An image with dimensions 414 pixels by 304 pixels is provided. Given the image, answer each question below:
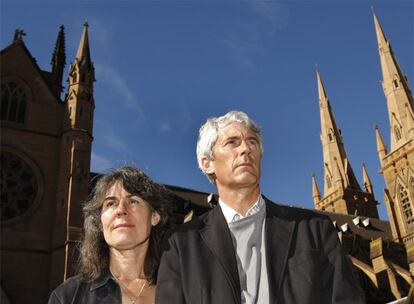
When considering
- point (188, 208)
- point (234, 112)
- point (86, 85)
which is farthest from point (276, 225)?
point (188, 208)

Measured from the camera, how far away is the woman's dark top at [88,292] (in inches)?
132

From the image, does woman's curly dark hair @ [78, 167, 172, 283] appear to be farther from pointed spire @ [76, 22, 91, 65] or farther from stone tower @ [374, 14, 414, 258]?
stone tower @ [374, 14, 414, 258]

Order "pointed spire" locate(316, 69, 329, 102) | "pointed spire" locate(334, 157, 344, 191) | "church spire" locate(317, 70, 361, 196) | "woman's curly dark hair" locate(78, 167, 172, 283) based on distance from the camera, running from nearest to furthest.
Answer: "woman's curly dark hair" locate(78, 167, 172, 283) → "pointed spire" locate(334, 157, 344, 191) → "church spire" locate(317, 70, 361, 196) → "pointed spire" locate(316, 69, 329, 102)

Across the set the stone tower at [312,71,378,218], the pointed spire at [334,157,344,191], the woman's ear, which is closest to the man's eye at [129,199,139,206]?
the woman's ear

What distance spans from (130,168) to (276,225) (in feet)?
4.46

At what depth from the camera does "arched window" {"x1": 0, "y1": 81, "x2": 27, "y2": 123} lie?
22.0m

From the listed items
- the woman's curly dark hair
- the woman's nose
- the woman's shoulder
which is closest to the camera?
the woman's shoulder

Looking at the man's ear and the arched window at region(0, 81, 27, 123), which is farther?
the arched window at region(0, 81, 27, 123)

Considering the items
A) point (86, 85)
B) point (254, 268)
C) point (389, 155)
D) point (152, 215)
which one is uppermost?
point (389, 155)

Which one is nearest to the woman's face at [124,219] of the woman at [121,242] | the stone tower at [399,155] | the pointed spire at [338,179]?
the woman at [121,242]

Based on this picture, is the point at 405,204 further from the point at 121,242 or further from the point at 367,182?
the point at 121,242

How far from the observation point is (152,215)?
3.91m

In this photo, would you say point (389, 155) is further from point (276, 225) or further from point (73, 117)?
point (276, 225)

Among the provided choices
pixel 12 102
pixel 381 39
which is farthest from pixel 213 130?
pixel 381 39
